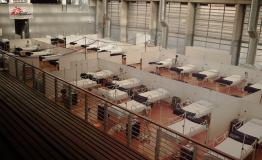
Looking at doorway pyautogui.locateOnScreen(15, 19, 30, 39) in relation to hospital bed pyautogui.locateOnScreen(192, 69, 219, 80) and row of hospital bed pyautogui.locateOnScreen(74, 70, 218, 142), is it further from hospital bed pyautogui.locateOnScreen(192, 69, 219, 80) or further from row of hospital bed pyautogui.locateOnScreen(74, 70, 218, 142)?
hospital bed pyautogui.locateOnScreen(192, 69, 219, 80)

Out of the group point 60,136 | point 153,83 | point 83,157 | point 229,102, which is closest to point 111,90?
point 153,83

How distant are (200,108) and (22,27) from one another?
18.5 metres

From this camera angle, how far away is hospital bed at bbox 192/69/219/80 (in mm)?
12785

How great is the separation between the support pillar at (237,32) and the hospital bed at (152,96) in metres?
7.98

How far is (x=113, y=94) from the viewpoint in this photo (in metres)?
10.2

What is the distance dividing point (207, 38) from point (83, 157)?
15255 millimetres

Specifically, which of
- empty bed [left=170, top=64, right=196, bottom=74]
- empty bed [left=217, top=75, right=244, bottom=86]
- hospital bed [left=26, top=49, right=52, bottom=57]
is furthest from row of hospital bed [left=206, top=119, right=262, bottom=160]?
hospital bed [left=26, top=49, right=52, bottom=57]

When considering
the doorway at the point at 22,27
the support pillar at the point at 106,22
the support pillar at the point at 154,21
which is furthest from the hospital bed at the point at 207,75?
the doorway at the point at 22,27

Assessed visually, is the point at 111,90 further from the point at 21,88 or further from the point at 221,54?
the point at 221,54

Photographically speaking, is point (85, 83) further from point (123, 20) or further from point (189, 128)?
point (123, 20)

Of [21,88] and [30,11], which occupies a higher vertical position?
[30,11]

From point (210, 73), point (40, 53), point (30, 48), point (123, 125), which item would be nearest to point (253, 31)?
point (210, 73)

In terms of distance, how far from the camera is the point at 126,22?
23641 mm

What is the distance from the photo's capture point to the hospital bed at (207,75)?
41.9 ft
